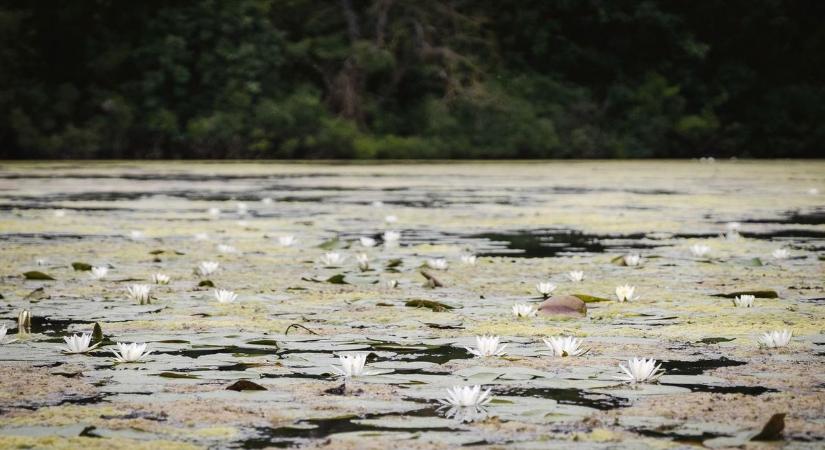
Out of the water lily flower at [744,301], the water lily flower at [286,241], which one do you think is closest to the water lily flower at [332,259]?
the water lily flower at [286,241]

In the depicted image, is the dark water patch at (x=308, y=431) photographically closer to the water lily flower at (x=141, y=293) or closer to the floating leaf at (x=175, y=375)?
the floating leaf at (x=175, y=375)

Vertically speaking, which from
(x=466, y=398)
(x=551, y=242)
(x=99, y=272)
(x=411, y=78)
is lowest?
(x=551, y=242)

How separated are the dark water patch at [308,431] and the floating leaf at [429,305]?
5.18 ft

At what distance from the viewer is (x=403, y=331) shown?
3414mm

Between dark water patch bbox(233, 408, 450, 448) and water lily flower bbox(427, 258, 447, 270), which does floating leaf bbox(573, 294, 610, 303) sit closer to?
water lily flower bbox(427, 258, 447, 270)

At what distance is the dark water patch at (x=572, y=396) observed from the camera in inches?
93.6

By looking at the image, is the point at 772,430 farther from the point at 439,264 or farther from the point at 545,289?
the point at 439,264

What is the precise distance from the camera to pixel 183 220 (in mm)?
8180

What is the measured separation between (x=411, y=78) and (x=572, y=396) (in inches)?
967

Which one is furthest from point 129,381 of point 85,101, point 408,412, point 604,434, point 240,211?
point 85,101

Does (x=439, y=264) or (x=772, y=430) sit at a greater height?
(x=772, y=430)

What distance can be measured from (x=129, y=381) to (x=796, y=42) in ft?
94.3

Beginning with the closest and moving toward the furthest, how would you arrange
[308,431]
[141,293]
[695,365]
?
[308,431] < [695,365] < [141,293]

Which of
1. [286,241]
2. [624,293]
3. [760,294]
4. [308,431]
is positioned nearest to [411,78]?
[286,241]
